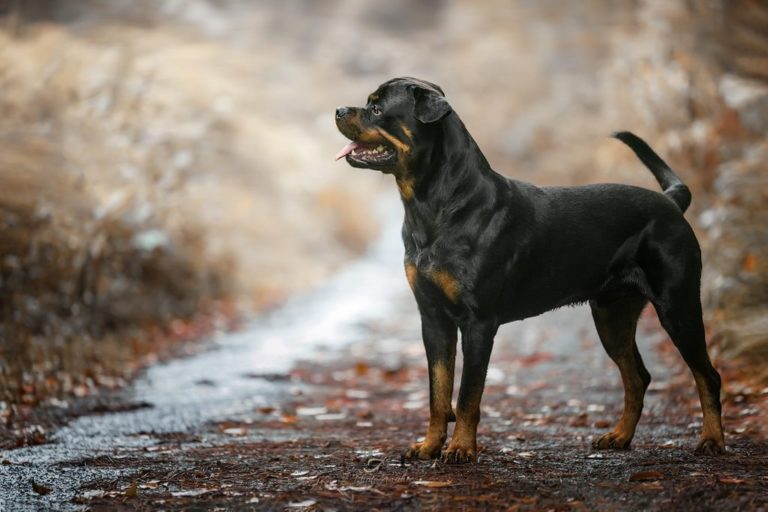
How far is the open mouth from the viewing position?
4.26 m

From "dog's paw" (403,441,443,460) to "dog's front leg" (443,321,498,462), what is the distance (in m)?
0.13

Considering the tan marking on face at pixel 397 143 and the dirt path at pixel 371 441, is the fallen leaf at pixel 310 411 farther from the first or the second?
the tan marking on face at pixel 397 143

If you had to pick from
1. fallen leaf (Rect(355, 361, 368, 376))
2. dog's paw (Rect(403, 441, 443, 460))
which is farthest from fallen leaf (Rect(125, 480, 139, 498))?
fallen leaf (Rect(355, 361, 368, 376))

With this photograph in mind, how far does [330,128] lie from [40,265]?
20.4 metres

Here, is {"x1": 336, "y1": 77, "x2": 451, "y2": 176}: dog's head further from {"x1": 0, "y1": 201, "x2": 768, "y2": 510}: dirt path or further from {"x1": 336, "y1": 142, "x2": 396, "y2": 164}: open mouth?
{"x1": 0, "y1": 201, "x2": 768, "y2": 510}: dirt path

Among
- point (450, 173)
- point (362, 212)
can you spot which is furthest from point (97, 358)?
point (362, 212)

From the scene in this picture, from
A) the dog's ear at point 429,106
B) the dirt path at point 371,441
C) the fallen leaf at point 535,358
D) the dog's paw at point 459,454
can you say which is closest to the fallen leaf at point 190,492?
the dirt path at point 371,441

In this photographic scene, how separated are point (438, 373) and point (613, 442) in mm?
1133

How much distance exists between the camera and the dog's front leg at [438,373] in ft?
14.0

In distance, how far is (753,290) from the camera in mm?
6938

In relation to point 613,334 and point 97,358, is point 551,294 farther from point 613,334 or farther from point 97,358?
point 97,358

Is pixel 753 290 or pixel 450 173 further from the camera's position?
pixel 753 290

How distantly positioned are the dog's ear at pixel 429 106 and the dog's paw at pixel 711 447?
2149 millimetres

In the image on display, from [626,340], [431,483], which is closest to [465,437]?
[431,483]
